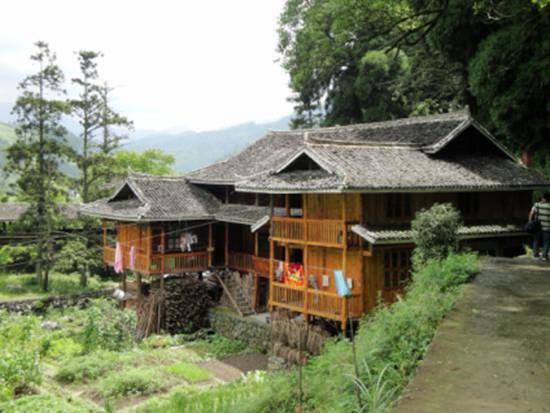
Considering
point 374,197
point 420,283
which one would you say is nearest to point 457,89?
point 374,197

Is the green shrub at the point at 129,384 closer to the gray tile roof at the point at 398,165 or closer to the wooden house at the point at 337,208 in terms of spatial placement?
the wooden house at the point at 337,208

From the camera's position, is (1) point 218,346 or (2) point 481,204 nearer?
(2) point 481,204

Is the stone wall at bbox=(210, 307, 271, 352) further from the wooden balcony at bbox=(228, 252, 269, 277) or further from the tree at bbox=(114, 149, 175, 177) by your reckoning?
the tree at bbox=(114, 149, 175, 177)

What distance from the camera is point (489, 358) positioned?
20.9 feet

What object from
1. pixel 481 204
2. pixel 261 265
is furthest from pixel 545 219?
pixel 261 265

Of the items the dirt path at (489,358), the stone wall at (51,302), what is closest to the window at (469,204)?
the dirt path at (489,358)

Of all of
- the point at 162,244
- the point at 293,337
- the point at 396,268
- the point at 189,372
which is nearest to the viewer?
the point at 396,268

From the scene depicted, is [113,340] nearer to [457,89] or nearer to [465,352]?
[465,352]

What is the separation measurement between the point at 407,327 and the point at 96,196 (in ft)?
95.1

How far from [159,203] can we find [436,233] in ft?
43.2

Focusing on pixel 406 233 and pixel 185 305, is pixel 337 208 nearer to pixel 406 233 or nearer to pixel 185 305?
pixel 406 233

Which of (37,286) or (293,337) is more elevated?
(293,337)

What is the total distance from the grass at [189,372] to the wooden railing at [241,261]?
581cm

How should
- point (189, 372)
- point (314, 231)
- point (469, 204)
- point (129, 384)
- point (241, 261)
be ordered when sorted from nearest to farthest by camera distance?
point (129, 384)
point (314, 231)
point (189, 372)
point (469, 204)
point (241, 261)
